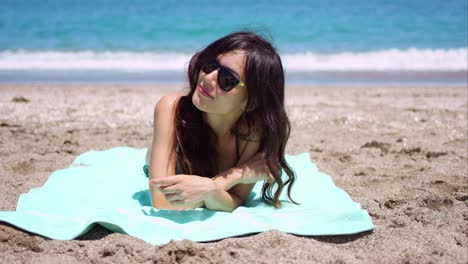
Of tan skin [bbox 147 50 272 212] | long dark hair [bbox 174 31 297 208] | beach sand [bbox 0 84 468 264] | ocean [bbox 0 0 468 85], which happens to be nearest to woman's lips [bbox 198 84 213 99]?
tan skin [bbox 147 50 272 212]

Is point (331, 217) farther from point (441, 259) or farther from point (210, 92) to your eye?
point (210, 92)

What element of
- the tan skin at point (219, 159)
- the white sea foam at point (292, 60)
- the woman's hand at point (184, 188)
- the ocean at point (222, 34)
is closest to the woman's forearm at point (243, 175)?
the tan skin at point (219, 159)

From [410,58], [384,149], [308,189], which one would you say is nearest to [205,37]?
[410,58]

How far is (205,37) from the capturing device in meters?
17.1

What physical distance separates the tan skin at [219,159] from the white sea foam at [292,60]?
390 inches

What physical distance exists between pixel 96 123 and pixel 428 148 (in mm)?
3821

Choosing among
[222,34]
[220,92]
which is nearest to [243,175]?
[220,92]

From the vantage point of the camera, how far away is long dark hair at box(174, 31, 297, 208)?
2.97 meters

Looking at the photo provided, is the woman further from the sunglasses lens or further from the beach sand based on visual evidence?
the beach sand

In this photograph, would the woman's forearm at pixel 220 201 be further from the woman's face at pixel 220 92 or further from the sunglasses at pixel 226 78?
the sunglasses at pixel 226 78

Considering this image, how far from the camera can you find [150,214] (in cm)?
307

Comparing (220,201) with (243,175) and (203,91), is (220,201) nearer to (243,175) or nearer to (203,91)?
(243,175)

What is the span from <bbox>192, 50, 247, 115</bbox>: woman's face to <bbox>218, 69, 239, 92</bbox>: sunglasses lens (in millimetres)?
23

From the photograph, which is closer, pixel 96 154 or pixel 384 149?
pixel 96 154
